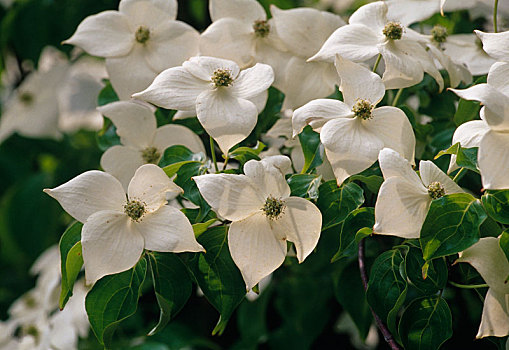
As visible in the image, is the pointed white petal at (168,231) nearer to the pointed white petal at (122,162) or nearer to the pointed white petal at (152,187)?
the pointed white petal at (152,187)

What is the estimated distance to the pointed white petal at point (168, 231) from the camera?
0.47 meters

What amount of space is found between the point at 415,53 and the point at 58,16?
0.69m

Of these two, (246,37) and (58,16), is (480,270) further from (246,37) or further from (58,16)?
(58,16)

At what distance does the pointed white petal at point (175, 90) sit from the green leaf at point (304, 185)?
0.37 feet

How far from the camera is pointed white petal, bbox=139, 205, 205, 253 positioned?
47 cm

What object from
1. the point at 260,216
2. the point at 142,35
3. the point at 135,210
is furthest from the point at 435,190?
the point at 142,35

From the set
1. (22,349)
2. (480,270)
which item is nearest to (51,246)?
(22,349)

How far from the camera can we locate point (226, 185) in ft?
1.55

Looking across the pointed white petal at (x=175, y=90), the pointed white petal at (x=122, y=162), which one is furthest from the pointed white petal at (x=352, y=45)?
the pointed white petal at (x=122, y=162)

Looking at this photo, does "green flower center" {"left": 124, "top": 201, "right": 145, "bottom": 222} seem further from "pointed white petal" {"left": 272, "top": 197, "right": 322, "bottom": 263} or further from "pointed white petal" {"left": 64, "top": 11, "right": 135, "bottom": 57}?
"pointed white petal" {"left": 64, "top": 11, "right": 135, "bottom": 57}

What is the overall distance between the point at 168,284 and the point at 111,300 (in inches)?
1.9

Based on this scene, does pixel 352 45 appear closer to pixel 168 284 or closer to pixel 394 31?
pixel 394 31

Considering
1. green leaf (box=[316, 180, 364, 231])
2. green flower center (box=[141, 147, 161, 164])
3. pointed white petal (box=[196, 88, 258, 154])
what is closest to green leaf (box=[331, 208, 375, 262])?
green leaf (box=[316, 180, 364, 231])

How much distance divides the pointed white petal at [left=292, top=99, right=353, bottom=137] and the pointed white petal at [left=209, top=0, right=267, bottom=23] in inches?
7.9
